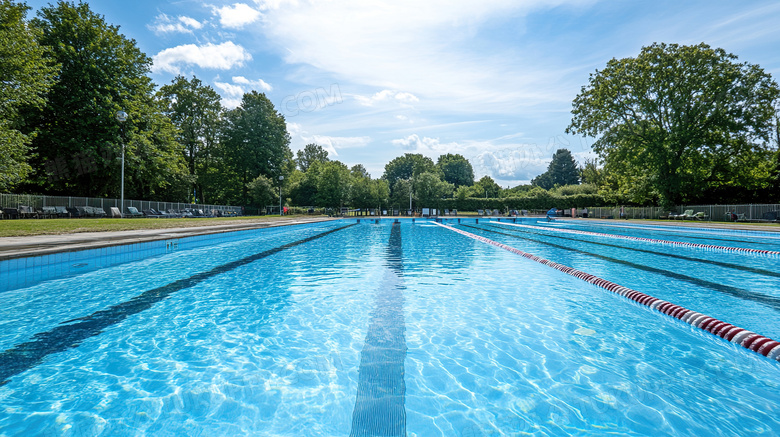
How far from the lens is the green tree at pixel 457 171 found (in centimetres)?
8244

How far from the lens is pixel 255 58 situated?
59.8 feet

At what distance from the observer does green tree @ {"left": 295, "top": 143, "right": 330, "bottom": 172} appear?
79.1 metres

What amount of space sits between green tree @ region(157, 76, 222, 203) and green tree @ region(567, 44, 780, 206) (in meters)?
38.6

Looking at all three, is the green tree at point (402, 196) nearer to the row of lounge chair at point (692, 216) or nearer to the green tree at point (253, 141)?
the green tree at point (253, 141)

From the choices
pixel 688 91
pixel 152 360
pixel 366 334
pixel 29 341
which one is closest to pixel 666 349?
pixel 366 334

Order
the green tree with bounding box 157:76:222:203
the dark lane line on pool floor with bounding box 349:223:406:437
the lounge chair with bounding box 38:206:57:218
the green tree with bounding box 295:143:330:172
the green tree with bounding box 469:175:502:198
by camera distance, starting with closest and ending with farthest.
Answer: the dark lane line on pool floor with bounding box 349:223:406:437 → the lounge chair with bounding box 38:206:57:218 → the green tree with bounding box 157:76:222:203 → the green tree with bounding box 469:175:502:198 → the green tree with bounding box 295:143:330:172

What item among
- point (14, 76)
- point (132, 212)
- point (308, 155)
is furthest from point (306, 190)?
point (308, 155)

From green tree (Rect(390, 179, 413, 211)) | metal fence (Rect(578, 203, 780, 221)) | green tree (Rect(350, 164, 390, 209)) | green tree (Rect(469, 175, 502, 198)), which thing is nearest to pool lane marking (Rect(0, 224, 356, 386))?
metal fence (Rect(578, 203, 780, 221))

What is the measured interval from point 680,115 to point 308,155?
224ft

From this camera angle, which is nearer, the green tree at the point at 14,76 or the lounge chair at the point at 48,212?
the green tree at the point at 14,76

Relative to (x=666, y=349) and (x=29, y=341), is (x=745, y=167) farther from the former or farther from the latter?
(x=29, y=341)

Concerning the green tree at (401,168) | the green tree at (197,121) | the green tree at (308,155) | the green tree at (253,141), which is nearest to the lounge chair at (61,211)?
the green tree at (197,121)

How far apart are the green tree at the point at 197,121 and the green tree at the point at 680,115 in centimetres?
3857

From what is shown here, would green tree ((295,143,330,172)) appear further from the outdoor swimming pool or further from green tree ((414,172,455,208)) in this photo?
the outdoor swimming pool
